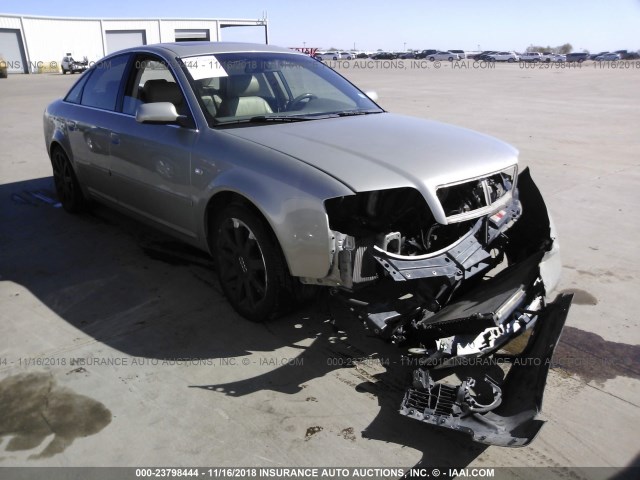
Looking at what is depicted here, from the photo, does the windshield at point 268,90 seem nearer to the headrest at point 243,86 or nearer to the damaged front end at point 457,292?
the headrest at point 243,86

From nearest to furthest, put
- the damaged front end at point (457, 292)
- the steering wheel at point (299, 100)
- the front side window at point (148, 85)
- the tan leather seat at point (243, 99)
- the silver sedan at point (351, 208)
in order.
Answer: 1. the damaged front end at point (457, 292)
2. the silver sedan at point (351, 208)
3. the tan leather seat at point (243, 99)
4. the steering wheel at point (299, 100)
5. the front side window at point (148, 85)

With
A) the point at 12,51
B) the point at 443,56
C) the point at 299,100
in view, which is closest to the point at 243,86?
the point at 299,100

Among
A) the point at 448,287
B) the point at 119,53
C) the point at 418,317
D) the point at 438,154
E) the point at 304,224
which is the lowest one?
the point at 418,317

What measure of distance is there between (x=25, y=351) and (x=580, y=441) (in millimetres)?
3177

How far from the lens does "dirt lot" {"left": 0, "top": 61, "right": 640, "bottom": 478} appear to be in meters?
2.52

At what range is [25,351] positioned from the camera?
3.34 meters

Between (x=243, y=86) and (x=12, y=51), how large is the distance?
5108cm

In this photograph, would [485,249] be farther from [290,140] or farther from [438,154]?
[290,140]

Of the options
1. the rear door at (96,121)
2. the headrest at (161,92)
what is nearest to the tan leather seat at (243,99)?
the headrest at (161,92)

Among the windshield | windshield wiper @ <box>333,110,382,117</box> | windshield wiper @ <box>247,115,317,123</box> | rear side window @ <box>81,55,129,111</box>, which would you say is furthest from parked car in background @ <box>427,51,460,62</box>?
windshield wiper @ <box>247,115,317,123</box>

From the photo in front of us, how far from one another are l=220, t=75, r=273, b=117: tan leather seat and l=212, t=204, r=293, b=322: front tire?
0.82m

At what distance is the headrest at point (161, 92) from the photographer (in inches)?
165

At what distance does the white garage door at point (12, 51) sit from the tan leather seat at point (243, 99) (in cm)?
4902

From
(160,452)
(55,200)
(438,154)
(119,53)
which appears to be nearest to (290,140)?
(438,154)
